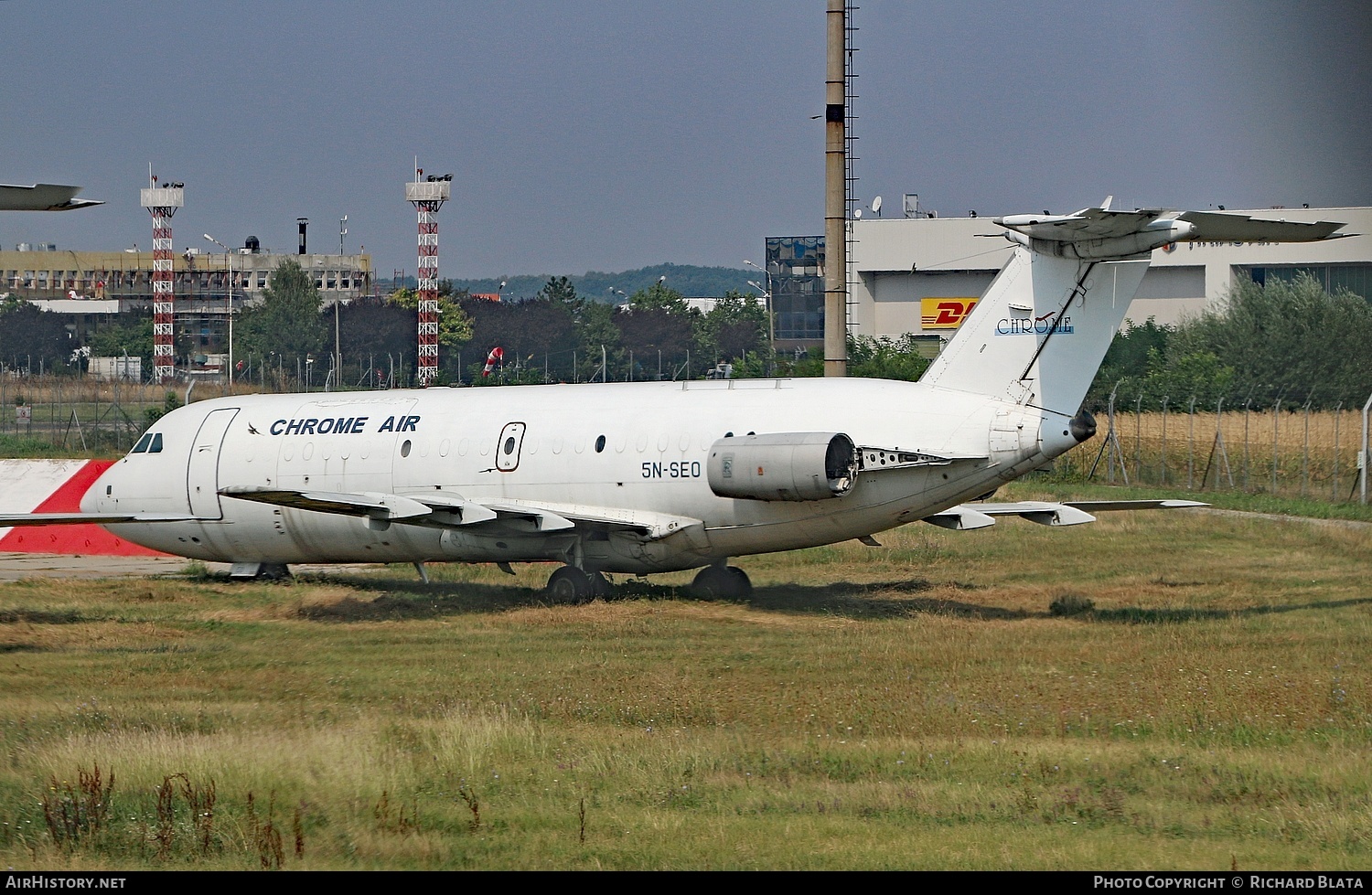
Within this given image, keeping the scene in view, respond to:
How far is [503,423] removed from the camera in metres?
25.6

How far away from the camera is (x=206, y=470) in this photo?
27.7m

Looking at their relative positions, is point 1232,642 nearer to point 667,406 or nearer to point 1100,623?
point 1100,623

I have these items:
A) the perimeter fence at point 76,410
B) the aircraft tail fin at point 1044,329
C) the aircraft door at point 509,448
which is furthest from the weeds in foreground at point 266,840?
the perimeter fence at point 76,410

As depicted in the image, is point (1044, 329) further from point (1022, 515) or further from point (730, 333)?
point (730, 333)

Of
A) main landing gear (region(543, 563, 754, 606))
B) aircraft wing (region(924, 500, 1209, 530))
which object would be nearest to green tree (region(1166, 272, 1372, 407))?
aircraft wing (region(924, 500, 1209, 530))

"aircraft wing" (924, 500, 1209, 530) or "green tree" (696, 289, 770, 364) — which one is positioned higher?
"green tree" (696, 289, 770, 364)

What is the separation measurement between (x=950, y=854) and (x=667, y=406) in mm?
15049

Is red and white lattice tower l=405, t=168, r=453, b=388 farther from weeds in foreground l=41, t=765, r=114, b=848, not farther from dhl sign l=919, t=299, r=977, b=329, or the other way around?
weeds in foreground l=41, t=765, r=114, b=848

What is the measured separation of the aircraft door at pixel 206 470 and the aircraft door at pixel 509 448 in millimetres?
5620

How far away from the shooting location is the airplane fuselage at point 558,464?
2222 cm

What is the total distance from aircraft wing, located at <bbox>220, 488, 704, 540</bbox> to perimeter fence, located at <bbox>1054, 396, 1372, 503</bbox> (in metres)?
18.7

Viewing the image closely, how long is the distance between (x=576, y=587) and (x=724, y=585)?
8.45 feet

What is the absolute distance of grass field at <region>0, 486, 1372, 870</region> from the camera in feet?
34.2

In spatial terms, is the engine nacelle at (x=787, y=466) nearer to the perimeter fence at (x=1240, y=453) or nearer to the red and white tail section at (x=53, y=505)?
the red and white tail section at (x=53, y=505)
